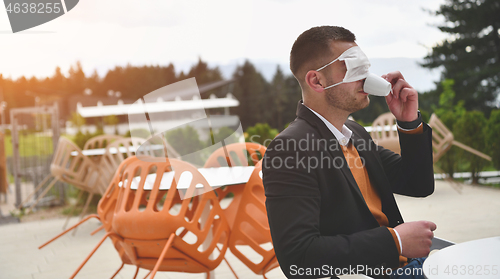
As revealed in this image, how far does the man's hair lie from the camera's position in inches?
47.5

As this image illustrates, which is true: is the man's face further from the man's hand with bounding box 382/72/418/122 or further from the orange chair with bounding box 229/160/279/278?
the orange chair with bounding box 229/160/279/278

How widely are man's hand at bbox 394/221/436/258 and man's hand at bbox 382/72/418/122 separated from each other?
0.42 m

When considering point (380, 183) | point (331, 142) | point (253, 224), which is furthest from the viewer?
point (253, 224)

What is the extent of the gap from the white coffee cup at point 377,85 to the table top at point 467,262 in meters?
0.47

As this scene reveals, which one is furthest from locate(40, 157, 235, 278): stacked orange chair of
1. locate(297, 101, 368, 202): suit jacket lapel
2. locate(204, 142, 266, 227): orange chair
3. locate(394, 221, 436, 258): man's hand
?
locate(394, 221, 436, 258): man's hand

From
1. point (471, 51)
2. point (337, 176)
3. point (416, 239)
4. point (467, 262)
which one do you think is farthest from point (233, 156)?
point (471, 51)

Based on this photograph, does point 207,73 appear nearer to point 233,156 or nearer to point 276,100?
point 276,100

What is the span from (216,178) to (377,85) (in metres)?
1.14

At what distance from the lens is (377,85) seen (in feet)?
3.93

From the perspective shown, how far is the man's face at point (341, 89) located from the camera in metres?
1.20

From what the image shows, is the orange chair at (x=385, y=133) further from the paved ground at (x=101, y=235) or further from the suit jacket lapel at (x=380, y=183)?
the suit jacket lapel at (x=380, y=183)

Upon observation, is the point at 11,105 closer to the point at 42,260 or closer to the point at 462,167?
the point at 42,260

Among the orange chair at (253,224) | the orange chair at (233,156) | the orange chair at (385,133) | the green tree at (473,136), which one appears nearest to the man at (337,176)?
the orange chair at (253,224)

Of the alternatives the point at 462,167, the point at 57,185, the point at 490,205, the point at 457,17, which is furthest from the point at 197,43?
the point at 457,17
